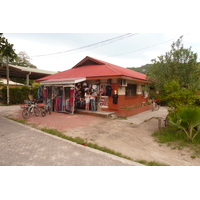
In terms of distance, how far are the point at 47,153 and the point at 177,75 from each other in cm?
666

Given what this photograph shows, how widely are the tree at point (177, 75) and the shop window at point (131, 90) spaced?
12.9 feet

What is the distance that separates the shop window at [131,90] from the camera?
37.0 feet

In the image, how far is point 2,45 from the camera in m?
7.46

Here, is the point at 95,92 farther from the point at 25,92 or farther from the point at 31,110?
the point at 25,92

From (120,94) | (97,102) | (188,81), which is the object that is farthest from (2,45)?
(188,81)

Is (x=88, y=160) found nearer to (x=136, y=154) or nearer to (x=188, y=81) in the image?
(x=136, y=154)

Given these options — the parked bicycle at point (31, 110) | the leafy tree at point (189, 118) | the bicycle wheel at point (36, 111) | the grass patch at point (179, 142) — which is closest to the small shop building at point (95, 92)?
the bicycle wheel at point (36, 111)

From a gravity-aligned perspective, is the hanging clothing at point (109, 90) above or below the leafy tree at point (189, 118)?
above

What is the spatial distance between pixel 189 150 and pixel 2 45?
33.0 ft

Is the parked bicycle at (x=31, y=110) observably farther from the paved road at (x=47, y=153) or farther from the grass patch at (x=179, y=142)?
the grass patch at (x=179, y=142)

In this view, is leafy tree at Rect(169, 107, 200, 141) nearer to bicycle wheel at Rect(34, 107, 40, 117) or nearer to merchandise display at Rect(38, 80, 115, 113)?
merchandise display at Rect(38, 80, 115, 113)

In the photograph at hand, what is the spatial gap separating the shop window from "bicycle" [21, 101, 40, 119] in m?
7.04

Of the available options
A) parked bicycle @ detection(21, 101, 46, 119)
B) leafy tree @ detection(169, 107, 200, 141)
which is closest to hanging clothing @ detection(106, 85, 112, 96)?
parked bicycle @ detection(21, 101, 46, 119)


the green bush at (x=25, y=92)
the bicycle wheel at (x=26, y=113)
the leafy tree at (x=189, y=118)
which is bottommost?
the bicycle wheel at (x=26, y=113)
